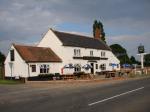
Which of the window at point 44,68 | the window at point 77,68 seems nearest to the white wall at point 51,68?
the window at point 44,68

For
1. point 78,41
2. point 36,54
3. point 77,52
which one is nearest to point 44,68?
point 36,54

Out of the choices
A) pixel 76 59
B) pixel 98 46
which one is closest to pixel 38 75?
pixel 76 59

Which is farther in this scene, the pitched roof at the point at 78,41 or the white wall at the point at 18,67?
the pitched roof at the point at 78,41

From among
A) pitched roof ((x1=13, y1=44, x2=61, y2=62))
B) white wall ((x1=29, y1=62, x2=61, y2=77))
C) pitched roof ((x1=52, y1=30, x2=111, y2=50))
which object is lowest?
white wall ((x1=29, y1=62, x2=61, y2=77))

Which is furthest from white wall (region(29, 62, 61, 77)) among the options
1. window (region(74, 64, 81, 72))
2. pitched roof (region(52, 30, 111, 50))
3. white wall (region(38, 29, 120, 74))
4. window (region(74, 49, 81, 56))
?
window (region(74, 49, 81, 56))

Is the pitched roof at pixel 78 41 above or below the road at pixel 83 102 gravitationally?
above

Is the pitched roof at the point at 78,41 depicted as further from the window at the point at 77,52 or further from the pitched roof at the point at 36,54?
the pitched roof at the point at 36,54

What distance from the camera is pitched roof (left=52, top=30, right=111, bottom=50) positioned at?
206 ft

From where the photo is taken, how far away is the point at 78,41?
220 ft

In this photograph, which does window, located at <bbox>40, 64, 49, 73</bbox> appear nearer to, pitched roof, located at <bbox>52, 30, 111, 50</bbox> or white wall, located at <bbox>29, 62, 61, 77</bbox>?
white wall, located at <bbox>29, 62, 61, 77</bbox>

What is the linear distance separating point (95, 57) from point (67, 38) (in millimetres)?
8238

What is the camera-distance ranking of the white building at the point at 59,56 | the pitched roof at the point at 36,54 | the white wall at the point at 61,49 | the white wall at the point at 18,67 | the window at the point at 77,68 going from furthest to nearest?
1. the window at the point at 77,68
2. the white wall at the point at 61,49
3. the white building at the point at 59,56
4. the pitched roof at the point at 36,54
5. the white wall at the point at 18,67

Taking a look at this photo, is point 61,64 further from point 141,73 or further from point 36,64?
point 141,73

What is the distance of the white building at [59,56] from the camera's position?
5375cm
